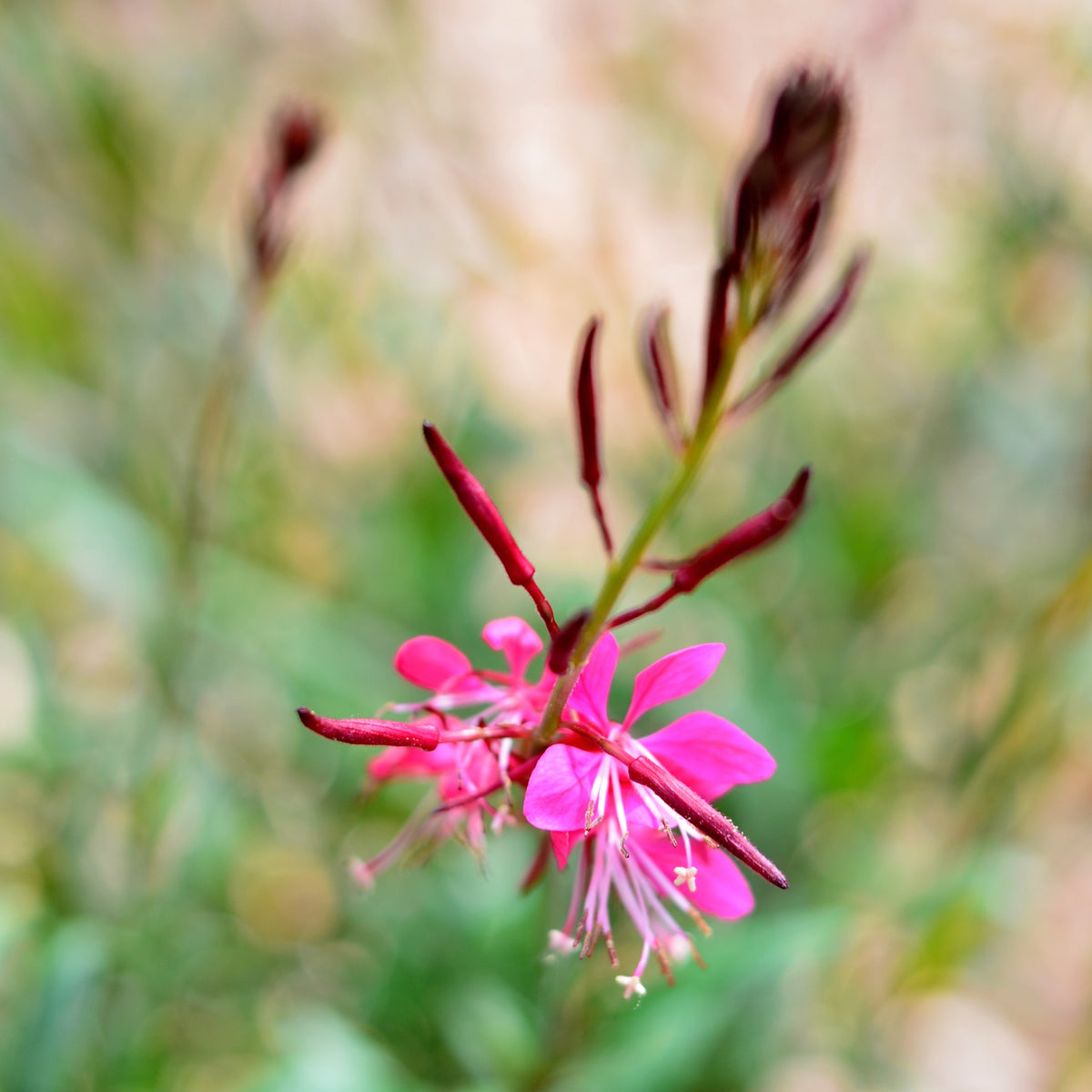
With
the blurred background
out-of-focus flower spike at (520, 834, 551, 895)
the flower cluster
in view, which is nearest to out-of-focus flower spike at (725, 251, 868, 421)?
the flower cluster

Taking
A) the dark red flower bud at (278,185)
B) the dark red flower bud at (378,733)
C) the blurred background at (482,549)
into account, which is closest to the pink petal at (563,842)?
the dark red flower bud at (378,733)

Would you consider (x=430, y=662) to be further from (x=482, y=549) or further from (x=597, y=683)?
(x=482, y=549)

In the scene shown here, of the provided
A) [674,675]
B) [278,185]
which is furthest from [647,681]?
[278,185]

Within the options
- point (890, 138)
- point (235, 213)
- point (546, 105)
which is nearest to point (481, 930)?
point (235, 213)

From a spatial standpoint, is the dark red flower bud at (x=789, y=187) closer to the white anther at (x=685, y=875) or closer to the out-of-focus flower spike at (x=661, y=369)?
the out-of-focus flower spike at (x=661, y=369)

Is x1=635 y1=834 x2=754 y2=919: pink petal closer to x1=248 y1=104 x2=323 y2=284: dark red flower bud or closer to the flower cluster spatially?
the flower cluster
